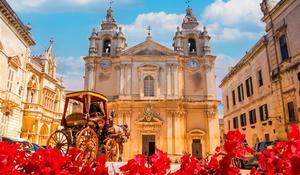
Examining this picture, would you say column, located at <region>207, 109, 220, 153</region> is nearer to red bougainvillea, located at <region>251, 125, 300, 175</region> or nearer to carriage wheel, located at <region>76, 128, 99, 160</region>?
carriage wheel, located at <region>76, 128, 99, 160</region>

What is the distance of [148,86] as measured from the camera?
30.1m

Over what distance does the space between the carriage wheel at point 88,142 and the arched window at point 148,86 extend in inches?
875

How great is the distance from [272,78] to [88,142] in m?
14.6

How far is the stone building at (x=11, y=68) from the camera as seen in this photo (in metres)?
18.8

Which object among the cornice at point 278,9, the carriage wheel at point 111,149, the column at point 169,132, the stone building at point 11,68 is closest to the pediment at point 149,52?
the column at point 169,132

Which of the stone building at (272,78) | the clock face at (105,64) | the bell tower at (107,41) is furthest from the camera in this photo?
the bell tower at (107,41)

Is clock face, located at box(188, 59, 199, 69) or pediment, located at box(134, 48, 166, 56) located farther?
clock face, located at box(188, 59, 199, 69)

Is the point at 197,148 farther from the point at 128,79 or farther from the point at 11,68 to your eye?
the point at 11,68

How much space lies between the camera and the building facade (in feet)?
62.7

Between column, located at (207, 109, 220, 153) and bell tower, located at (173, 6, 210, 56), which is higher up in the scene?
bell tower, located at (173, 6, 210, 56)

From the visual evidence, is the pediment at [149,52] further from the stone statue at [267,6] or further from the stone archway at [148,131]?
the stone statue at [267,6]

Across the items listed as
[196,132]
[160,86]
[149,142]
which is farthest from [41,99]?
[196,132]

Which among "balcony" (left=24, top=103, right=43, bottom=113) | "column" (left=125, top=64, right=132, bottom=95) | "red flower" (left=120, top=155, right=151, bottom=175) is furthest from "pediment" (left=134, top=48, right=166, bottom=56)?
"red flower" (left=120, top=155, right=151, bottom=175)

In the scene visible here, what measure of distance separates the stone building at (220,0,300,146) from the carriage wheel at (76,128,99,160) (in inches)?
492
